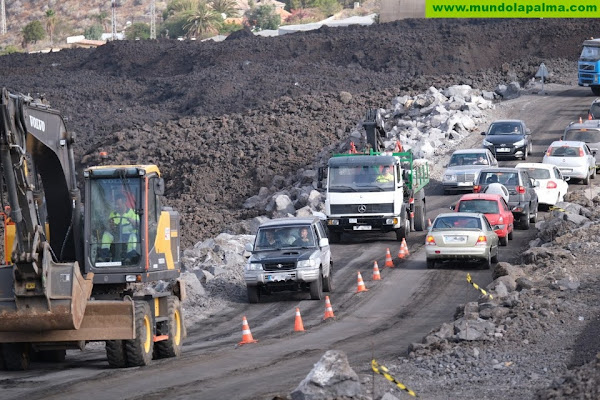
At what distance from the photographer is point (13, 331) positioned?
17078mm

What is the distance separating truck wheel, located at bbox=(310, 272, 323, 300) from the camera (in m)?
26.1

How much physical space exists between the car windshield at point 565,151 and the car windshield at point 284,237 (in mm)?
18664

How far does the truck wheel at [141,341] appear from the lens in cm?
1806

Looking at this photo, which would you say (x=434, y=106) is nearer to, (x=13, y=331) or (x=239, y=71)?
(x=239, y=71)

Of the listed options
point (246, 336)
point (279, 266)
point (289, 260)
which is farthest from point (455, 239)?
point (246, 336)

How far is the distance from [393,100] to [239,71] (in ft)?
57.5

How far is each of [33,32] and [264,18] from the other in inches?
1178

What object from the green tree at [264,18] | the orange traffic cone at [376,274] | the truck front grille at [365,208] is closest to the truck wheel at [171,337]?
the orange traffic cone at [376,274]

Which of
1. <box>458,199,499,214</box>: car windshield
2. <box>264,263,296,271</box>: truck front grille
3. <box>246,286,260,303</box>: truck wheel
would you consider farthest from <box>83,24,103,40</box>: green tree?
<box>264,263,296,271</box>: truck front grille

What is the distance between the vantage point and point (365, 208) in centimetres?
3281

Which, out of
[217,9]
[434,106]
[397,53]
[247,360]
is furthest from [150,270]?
[217,9]

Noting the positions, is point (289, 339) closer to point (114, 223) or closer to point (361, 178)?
point (114, 223)

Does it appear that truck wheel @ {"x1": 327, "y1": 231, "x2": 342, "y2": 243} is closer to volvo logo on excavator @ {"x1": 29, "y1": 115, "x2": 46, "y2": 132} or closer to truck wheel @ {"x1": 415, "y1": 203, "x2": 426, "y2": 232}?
truck wheel @ {"x1": 415, "y1": 203, "x2": 426, "y2": 232}

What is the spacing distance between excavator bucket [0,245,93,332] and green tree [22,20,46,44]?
129175 millimetres
